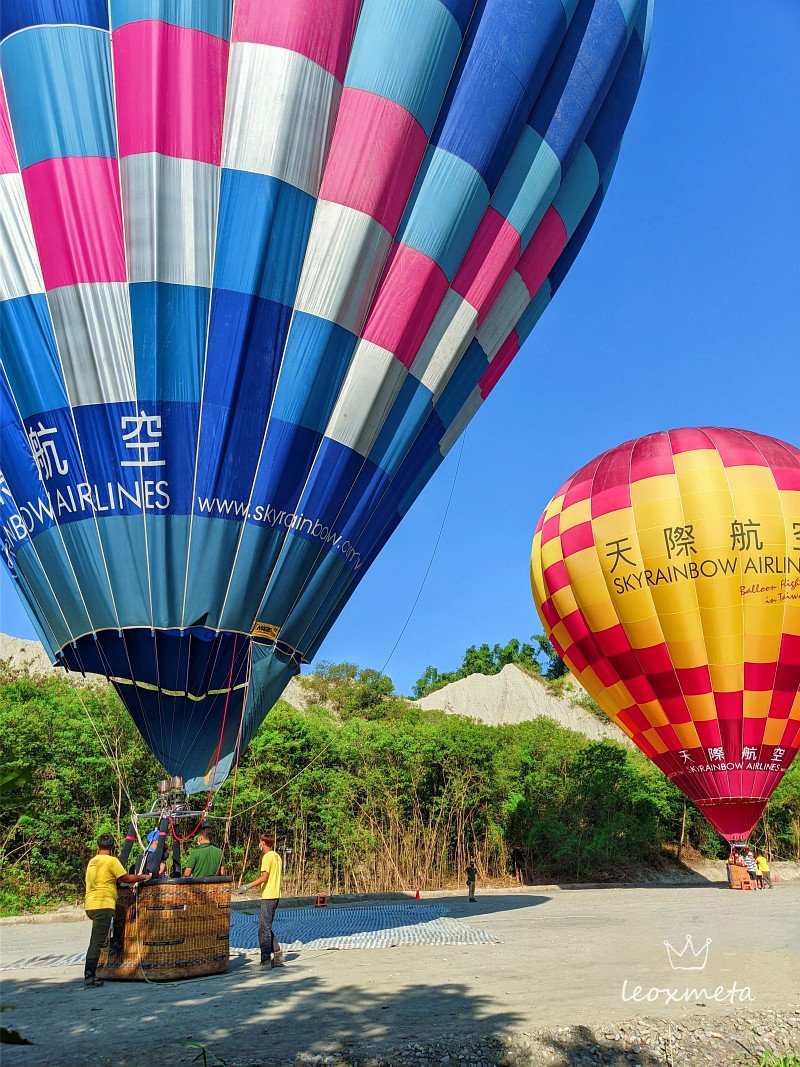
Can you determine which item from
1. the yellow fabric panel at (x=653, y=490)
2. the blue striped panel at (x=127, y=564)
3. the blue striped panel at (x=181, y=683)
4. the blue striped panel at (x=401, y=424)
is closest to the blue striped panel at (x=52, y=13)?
the blue striped panel at (x=401, y=424)

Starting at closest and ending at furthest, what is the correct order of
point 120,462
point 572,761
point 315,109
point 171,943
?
point 171,943
point 120,462
point 315,109
point 572,761

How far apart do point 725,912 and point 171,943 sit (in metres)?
8.71

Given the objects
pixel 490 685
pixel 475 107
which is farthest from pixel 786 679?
pixel 490 685

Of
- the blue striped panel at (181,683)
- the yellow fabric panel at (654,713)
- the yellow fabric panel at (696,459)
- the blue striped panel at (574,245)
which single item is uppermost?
the blue striped panel at (574,245)

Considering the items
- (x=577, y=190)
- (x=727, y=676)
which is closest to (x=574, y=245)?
(x=577, y=190)

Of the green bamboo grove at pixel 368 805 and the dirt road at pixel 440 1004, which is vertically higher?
the green bamboo grove at pixel 368 805

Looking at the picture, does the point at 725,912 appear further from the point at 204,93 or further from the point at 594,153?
the point at 204,93

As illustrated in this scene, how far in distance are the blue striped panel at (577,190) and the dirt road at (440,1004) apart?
334 inches

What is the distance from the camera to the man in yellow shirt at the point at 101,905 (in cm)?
614

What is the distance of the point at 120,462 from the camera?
6766 millimetres

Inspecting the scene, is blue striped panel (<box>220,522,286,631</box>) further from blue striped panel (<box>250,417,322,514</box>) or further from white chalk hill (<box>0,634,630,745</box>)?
white chalk hill (<box>0,634,630,745</box>)
